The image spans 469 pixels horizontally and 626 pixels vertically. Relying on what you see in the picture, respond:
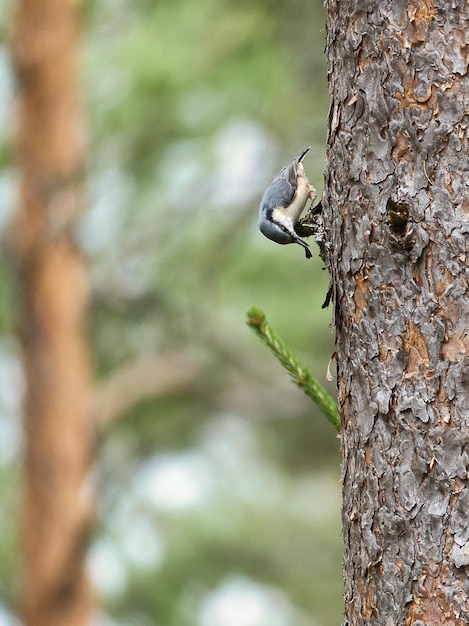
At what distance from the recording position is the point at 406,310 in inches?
43.9

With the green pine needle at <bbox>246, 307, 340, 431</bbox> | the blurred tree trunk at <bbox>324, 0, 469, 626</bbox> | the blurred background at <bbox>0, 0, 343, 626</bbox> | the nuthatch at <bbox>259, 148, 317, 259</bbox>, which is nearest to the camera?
the blurred tree trunk at <bbox>324, 0, 469, 626</bbox>

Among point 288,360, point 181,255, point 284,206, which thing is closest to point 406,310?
point 288,360

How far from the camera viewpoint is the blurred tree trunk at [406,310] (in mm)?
1081

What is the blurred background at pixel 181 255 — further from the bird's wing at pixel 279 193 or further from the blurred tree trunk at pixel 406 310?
the blurred tree trunk at pixel 406 310

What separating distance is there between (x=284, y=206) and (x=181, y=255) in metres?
4.71

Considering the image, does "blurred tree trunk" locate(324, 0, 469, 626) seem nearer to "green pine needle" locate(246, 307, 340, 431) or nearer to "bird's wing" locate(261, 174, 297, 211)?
"green pine needle" locate(246, 307, 340, 431)

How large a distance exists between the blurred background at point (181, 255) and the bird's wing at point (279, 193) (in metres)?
2.98

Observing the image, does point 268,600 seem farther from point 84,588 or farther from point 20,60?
point 20,60

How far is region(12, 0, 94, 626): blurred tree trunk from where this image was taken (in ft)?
19.0

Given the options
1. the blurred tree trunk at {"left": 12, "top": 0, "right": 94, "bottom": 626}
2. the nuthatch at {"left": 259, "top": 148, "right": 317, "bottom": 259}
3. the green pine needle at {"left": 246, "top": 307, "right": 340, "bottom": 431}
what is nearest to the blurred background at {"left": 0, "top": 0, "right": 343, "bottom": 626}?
the blurred tree trunk at {"left": 12, "top": 0, "right": 94, "bottom": 626}

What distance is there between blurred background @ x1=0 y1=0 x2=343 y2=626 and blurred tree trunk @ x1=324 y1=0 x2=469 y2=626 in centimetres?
359

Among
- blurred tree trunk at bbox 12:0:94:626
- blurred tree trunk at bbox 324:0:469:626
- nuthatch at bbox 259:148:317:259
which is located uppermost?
blurred tree trunk at bbox 12:0:94:626

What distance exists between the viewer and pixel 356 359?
116 centimetres

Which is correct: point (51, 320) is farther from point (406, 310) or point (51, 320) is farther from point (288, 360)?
point (406, 310)
